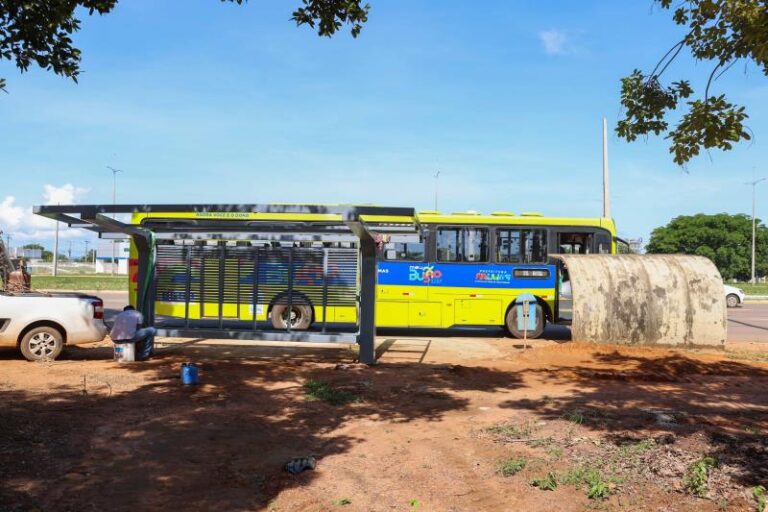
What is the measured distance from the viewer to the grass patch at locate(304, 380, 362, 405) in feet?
26.8

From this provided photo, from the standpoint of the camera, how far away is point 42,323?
10734 mm

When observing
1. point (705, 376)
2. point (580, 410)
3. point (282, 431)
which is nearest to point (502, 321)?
point (705, 376)

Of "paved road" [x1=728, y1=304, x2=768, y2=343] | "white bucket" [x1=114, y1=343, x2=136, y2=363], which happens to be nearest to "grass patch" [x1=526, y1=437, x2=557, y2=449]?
"white bucket" [x1=114, y1=343, x2=136, y2=363]

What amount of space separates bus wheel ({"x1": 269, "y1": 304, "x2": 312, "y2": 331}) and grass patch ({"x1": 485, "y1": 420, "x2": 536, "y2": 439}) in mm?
7050

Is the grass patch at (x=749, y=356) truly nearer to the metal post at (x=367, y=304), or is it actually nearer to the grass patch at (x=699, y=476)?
the metal post at (x=367, y=304)

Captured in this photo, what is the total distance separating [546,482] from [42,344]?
9.52 metres

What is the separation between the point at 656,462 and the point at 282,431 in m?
3.89

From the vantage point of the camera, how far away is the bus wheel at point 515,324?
15.5 meters

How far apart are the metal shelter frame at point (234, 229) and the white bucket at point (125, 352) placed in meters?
0.84

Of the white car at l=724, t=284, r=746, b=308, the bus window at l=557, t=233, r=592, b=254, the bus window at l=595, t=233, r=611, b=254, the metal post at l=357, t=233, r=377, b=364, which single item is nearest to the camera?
the metal post at l=357, t=233, r=377, b=364

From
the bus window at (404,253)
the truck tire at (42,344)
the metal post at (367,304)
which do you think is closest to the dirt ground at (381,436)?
the truck tire at (42,344)

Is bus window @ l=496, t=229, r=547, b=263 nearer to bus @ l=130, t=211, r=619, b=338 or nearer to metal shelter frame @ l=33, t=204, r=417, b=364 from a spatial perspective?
bus @ l=130, t=211, r=619, b=338

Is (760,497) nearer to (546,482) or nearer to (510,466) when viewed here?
(546,482)

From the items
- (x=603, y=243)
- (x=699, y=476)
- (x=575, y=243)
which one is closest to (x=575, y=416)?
(x=699, y=476)
